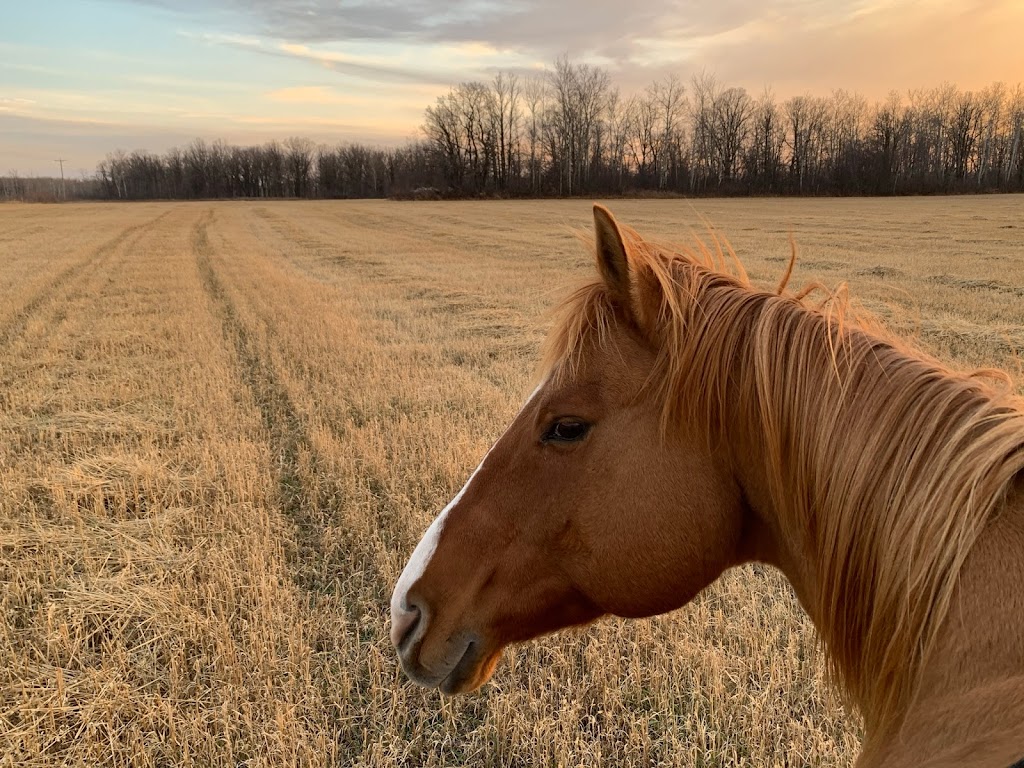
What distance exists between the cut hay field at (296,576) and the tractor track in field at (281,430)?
34 mm

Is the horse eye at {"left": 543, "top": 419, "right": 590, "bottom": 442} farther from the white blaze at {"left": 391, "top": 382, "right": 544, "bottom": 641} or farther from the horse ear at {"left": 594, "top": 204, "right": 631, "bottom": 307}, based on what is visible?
the horse ear at {"left": 594, "top": 204, "right": 631, "bottom": 307}

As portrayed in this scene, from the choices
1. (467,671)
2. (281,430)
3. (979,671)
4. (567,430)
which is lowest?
(281,430)

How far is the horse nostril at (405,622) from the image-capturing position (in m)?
1.98

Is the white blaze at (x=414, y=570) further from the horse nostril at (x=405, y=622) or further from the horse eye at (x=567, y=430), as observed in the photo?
the horse eye at (x=567, y=430)

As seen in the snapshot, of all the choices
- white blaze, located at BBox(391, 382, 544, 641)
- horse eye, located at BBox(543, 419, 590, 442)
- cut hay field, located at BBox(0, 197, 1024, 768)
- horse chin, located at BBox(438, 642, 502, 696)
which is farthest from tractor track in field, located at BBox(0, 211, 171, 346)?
horse eye, located at BBox(543, 419, 590, 442)

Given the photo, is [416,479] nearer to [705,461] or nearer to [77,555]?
[77,555]

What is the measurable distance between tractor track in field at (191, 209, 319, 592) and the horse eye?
9.53 ft

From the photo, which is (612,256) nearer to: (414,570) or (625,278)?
(625,278)

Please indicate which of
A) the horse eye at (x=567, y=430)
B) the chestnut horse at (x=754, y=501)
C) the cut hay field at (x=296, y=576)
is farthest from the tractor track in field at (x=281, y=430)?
the horse eye at (x=567, y=430)

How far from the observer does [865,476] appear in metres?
1.51

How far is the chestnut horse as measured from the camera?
1.32 m

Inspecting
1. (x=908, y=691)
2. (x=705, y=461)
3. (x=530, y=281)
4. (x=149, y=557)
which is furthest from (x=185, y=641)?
(x=530, y=281)

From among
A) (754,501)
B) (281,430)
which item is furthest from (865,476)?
(281,430)

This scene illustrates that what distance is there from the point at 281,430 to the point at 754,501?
20.1ft
